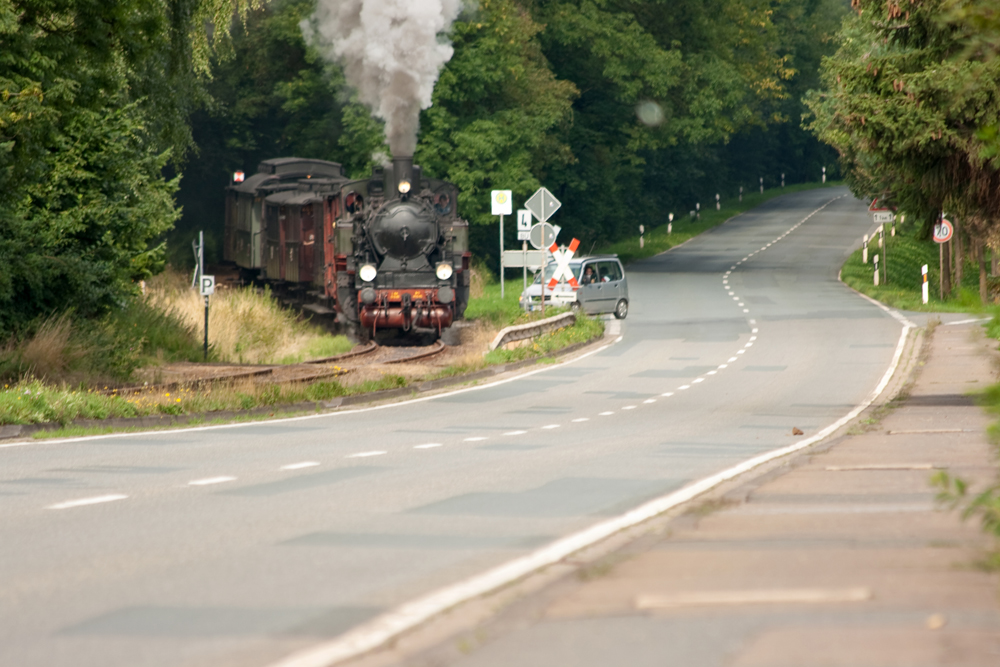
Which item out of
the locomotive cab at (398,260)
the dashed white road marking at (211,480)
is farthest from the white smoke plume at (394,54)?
the dashed white road marking at (211,480)

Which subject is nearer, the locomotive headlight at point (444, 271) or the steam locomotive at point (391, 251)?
the steam locomotive at point (391, 251)

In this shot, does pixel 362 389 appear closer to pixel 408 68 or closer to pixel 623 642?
pixel 408 68

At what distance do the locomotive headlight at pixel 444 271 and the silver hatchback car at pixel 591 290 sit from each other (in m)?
5.71

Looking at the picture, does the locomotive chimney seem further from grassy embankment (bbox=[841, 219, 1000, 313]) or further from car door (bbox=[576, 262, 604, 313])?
grassy embankment (bbox=[841, 219, 1000, 313])

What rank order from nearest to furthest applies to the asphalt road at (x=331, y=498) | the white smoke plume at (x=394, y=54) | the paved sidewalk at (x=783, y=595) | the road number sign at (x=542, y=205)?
1. the paved sidewalk at (x=783, y=595)
2. the asphalt road at (x=331, y=498)
3. the road number sign at (x=542, y=205)
4. the white smoke plume at (x=394, y=54)

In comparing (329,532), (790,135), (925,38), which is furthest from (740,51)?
(329,532)

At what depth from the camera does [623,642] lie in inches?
192

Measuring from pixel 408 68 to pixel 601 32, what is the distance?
88.6ft

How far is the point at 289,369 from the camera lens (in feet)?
74.3

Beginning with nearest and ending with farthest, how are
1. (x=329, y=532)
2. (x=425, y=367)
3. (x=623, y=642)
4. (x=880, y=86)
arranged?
1. (x=623, y=642)
2. (x=329, y=532)
3. (x=880, y=86)
4. (x=425, y=367)

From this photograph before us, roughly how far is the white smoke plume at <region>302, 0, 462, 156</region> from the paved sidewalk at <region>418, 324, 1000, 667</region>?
22.9 m

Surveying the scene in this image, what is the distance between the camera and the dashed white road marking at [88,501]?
9.20 meters

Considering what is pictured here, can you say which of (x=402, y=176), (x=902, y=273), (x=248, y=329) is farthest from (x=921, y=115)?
(x=902, y=273)

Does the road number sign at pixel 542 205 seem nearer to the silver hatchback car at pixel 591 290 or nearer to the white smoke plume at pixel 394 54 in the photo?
the white smoke plume at pixel 394 54
